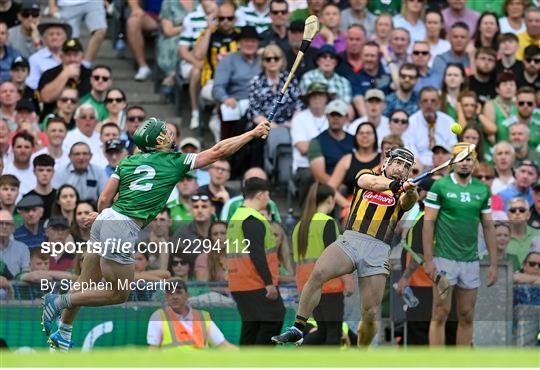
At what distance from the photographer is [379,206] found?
1741 centimetres

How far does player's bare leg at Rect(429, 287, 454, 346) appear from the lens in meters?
19.0

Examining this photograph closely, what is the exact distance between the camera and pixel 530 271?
19250mm

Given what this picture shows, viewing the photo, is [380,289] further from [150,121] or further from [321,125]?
[321,125]

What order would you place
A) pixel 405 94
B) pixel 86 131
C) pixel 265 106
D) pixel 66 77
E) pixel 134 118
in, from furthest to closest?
pixel 405 94, pixel 66 77, pixel 265 106, pixel 134 118, pixel 86 131

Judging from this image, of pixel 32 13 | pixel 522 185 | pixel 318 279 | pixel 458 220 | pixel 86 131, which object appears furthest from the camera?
pixel 32 13

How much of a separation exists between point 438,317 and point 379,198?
2137mm

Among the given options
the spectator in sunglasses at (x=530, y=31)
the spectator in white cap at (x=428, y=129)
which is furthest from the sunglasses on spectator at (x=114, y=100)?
the spectator in sunglasses at (x=530, y=31)

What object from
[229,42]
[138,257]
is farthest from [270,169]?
[138,257]

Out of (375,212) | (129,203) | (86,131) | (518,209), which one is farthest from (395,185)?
(86,131)

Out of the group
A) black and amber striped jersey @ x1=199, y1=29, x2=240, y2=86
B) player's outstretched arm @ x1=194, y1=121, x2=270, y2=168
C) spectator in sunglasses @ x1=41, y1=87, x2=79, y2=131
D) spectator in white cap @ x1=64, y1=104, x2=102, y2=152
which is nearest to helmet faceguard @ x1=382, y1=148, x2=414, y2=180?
player's outstretched arm @ x1=194, y1=121, x2=270, y2=168

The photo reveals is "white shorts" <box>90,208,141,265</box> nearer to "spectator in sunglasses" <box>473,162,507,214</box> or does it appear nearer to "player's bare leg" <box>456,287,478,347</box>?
"player's bare leg" <box>456,287,478,347</box>

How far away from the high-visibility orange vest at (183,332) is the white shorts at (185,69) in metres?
4.75

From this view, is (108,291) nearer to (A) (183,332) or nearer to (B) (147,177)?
(B) (147,177)

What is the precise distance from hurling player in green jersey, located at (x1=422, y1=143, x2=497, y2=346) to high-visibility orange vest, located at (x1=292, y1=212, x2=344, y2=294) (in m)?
1.04
